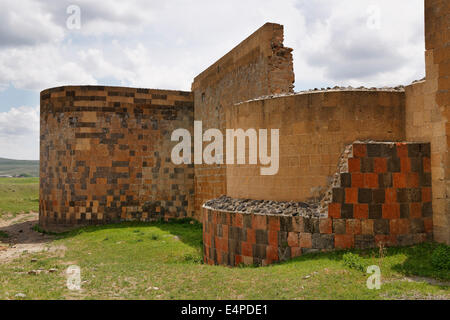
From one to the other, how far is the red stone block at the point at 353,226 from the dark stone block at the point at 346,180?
25.4 inches

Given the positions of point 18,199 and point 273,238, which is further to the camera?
point 18,199

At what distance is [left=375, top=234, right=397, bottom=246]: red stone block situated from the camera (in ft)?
23.1

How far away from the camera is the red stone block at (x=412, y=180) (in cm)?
715

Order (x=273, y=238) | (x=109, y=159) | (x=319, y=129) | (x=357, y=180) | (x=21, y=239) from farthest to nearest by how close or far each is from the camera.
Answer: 1. (x=109, y=159)
2. (x=21, y=239)
3. (x=319, y=129)
4. (x=273, y=238)
5. (x=357, y=180)

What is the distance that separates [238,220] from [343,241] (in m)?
2.28

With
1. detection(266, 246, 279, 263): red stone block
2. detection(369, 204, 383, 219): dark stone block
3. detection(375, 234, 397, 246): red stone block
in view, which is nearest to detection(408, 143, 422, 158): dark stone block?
detection(369, 204, 383, 219): dark stone block

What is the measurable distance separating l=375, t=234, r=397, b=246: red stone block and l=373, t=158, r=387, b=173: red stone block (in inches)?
47.0

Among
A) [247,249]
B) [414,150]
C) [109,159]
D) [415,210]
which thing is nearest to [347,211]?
A: [415,210]

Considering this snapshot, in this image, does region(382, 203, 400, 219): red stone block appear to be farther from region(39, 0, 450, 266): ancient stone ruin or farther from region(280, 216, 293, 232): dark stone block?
region(280, 216, 293, 232): dark stone block

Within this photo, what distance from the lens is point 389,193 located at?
7.09 m

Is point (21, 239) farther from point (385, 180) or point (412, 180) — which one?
point (412, 180)

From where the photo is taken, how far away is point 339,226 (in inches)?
281

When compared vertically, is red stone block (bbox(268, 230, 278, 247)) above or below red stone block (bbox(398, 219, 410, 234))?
below
